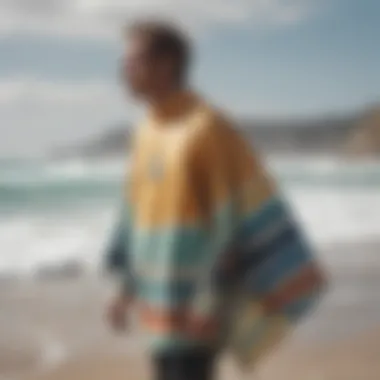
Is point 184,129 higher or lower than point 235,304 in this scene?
higher

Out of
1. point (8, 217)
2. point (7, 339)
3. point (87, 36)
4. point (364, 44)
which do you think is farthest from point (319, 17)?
point (7, 339)

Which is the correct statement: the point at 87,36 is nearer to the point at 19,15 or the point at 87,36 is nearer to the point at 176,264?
the point at 19,15

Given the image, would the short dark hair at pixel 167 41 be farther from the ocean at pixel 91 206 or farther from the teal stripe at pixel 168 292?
the teal stripe at pixel 168 292

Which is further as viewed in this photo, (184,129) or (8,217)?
(8,217)

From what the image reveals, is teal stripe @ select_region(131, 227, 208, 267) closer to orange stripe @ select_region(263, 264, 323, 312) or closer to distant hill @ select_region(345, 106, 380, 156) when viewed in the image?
orange stripe @ select_region(263, 264, 323, 312)

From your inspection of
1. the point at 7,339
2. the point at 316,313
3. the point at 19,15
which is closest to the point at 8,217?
the point at 7,339

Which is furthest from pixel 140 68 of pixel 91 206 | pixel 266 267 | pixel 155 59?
pixel 266 267

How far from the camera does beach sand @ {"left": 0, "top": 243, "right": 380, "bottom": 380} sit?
1.21 meters

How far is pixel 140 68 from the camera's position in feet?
3.88

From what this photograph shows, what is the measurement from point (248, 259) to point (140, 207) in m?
0.15

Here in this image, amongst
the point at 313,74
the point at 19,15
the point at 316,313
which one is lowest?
the point at 316,313

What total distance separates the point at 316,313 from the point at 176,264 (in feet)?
0.63

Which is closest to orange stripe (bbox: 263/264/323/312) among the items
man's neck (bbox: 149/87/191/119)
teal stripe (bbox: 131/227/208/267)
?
teal stripe (bbox: 131/227/208/267)

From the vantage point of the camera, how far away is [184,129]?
1.15m
